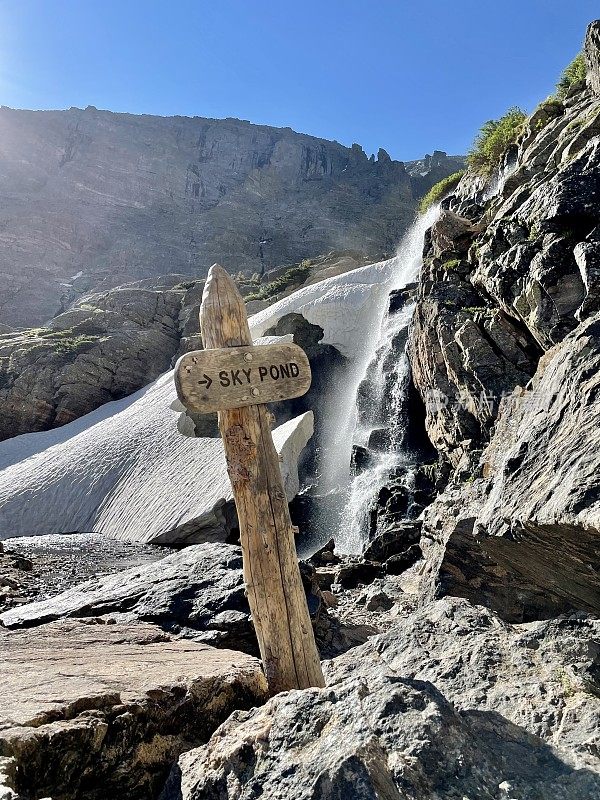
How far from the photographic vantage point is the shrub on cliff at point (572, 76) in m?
18.4

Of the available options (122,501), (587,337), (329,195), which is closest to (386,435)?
(122,501)

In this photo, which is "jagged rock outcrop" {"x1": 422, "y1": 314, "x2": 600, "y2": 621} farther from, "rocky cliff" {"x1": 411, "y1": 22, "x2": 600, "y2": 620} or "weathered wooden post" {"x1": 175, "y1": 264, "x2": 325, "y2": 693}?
"weathered wooden post" {"x1": 175, "y1": 264, "x2": 325, "y2": 693}

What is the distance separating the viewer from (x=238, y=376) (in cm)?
396

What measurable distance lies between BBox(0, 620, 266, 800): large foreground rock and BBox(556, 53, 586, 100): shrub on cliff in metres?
22.1

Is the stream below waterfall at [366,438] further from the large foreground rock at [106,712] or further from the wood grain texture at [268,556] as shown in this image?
the wood grain texture at [268,556]

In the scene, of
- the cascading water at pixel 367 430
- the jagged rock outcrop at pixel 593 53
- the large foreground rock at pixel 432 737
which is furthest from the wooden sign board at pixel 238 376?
the jagged rock outcrop at pixel 593 53

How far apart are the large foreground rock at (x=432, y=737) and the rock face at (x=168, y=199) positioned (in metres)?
72.9

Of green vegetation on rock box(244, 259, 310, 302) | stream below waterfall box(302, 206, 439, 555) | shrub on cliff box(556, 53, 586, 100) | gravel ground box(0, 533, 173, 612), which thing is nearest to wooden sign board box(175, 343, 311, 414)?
gravel ground box(0, 533, 173, 612)

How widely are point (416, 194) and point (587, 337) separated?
4009 inches

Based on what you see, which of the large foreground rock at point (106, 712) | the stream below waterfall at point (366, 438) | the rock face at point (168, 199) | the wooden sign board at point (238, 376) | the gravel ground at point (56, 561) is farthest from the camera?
the rock face at point (168, 199)

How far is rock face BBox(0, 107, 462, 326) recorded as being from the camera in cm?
7906

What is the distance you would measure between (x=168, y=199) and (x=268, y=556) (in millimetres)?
106163

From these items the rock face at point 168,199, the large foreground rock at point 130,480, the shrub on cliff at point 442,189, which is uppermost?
the rock face at point 168,199

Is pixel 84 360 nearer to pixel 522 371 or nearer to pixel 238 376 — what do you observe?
pixel 522 371
